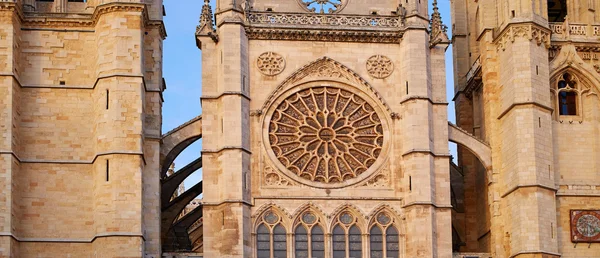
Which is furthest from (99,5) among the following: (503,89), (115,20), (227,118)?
(503,89)

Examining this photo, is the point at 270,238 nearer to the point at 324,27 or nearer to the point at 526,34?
the point at 324,27

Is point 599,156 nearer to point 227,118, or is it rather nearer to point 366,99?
point 366,99

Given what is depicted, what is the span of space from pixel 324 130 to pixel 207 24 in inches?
171

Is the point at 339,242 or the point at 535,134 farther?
the point at 535,134

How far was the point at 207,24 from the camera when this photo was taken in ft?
121

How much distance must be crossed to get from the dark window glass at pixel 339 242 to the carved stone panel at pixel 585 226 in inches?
245

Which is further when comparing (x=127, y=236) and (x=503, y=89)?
(x=503, y=89)

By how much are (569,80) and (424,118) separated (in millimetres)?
4754

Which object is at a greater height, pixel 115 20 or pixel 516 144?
pixel 115 20

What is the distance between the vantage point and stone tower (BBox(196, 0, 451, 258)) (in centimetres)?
3541

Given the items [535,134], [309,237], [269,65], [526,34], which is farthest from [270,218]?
[526,34]

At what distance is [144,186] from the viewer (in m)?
35.0

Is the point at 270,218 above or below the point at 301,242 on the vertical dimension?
above

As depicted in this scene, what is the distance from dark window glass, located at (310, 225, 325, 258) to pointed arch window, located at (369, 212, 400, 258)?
1.29m
